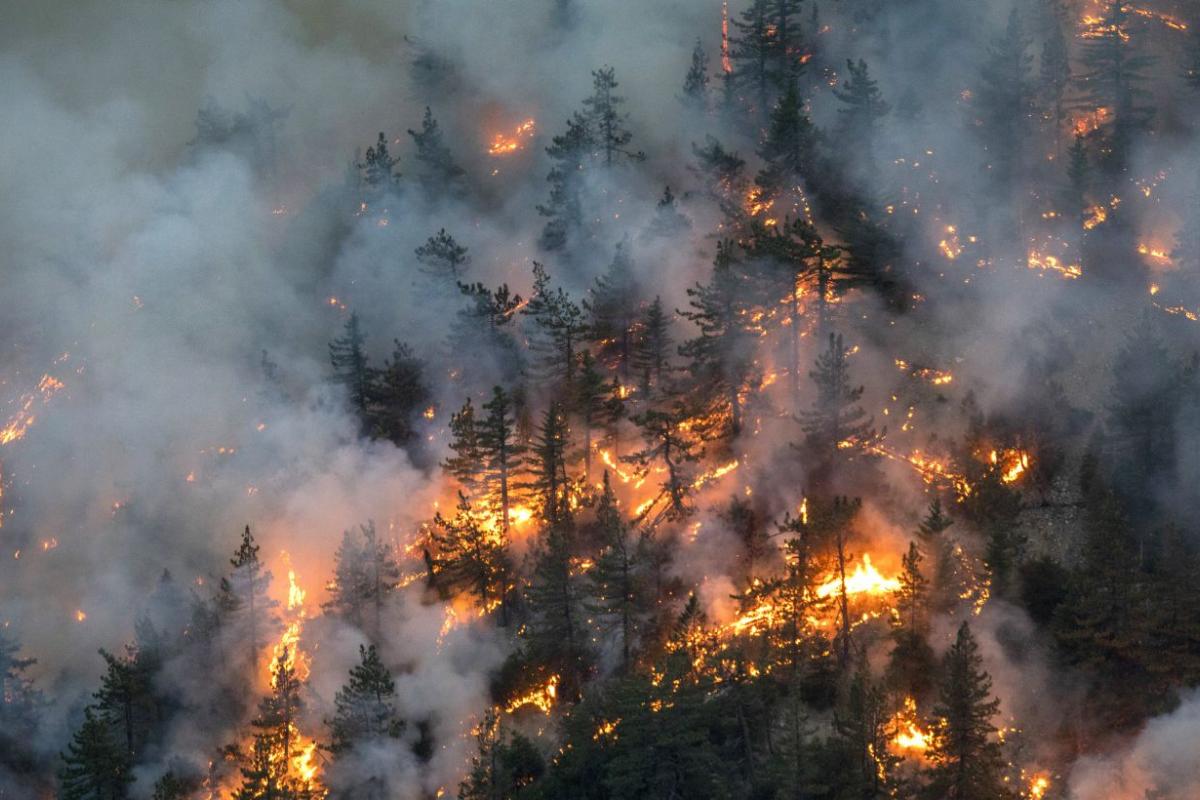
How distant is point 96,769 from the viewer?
49.8 metres

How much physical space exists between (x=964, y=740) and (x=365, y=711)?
1054 inches

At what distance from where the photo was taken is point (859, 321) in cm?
6381

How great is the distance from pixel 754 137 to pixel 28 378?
61967 mm

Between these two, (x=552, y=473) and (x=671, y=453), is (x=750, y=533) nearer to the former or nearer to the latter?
(x=671, y=453)

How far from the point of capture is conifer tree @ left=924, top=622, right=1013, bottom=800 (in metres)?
40.2

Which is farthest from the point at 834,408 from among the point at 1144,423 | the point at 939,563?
the point at 1144,423

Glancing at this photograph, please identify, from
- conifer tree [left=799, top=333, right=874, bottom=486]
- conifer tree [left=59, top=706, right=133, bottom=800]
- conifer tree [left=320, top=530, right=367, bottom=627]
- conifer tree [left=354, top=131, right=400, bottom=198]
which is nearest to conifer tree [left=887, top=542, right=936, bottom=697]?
conifer tree [left=799, top=333, right=874, bottom=486]

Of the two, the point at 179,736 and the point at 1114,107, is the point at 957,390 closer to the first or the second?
the point at 1114,107

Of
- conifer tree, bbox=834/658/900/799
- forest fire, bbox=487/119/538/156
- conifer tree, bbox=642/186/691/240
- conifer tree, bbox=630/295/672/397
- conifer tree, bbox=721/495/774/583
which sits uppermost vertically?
forest fire, bbox=487/119/538/156

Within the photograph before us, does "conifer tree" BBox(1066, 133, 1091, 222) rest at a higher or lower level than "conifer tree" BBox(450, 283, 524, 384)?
higher

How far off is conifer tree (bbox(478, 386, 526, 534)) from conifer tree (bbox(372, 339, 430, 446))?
9.06m

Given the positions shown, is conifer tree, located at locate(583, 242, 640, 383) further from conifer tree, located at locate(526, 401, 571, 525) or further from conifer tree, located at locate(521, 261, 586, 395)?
conifer tree, located at locate(526, 401, 571, 525)

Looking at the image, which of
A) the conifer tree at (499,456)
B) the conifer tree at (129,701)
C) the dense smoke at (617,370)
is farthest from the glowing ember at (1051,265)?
the conifer tree at (129,701)

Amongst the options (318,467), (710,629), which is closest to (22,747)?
(318,467)
